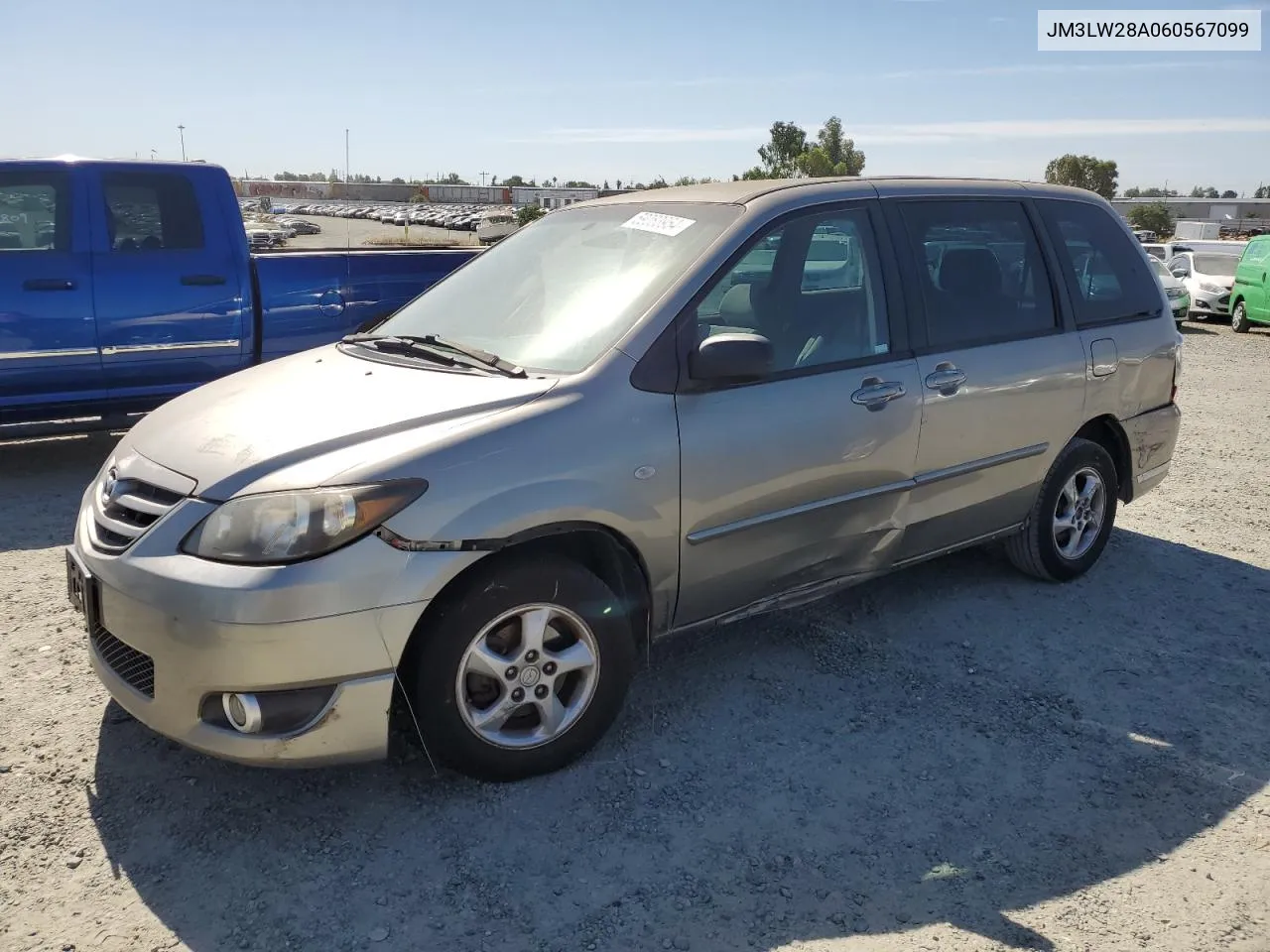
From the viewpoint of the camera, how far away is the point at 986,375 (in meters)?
4.26

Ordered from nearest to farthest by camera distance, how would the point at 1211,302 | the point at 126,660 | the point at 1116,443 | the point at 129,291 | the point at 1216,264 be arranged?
the point at 126,660 < the point at 1116,443 < the point at 129,291 < the point at 1211,302 < the point at 1216,264

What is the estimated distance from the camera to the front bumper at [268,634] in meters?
2.67

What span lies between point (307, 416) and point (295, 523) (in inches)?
20.4

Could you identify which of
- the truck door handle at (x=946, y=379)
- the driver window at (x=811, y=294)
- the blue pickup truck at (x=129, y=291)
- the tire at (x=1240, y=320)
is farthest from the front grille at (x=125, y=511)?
the tire at (x=1240, y=320)

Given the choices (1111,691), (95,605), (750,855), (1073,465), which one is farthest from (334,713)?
(1073,465)

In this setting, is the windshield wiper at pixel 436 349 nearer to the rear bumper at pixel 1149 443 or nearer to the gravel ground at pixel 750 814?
the gravel ground at pixel 750 814

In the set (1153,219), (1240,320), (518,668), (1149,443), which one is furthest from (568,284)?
(1153,219)

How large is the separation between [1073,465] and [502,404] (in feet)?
10.1

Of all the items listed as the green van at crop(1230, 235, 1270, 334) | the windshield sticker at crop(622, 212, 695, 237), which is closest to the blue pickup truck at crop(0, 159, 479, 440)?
the windshield sticker at crop(622, 212, 695, 237)

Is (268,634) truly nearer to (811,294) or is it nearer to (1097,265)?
(811,294)

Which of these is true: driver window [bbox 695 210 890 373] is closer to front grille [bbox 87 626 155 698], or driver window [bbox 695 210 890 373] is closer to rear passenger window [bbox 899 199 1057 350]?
rear passenger window [bbox 899 199 1057 350]

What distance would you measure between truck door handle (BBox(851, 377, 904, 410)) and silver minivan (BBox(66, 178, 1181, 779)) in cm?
2

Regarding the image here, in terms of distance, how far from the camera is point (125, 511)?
3.08 m

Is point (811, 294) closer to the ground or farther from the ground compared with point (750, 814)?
farther from the ground
